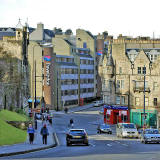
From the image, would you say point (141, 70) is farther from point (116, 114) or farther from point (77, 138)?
point (77, 138)

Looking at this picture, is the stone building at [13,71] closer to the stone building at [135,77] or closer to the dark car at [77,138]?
the dark car at [77,138]

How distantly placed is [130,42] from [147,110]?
11599 millimetres

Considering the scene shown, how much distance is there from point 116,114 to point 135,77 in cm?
713

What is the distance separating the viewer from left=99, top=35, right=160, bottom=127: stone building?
86.1 metres

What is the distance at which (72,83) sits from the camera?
5251 inches

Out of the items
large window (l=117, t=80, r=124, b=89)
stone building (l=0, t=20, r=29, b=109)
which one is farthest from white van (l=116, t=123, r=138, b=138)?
large window (l=117, t=80, r=124, b=89)

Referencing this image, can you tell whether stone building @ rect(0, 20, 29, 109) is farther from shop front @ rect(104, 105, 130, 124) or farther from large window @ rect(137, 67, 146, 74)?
large window @ rect(137, 67, 146, 74)

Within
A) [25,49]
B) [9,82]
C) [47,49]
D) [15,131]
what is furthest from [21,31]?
[47,49]

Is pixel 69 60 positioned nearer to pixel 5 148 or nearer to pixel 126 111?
pixel 126 111

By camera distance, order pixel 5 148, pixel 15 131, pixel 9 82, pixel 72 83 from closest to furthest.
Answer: pixel 5 148
pixel 15 131
pixel 9 82
pixel 72 83

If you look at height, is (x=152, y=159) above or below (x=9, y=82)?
below

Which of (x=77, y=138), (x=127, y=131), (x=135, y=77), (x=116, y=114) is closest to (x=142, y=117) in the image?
(x=116, y=114)

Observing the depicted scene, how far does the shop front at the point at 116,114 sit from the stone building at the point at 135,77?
Answer: 0.60m

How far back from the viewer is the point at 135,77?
88.3 metres
